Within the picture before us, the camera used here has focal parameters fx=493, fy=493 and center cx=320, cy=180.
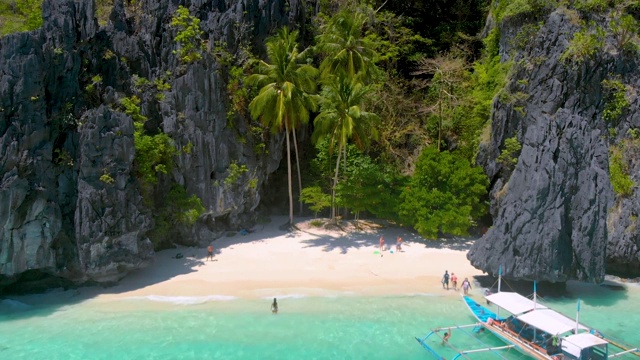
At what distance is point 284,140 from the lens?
33.2m

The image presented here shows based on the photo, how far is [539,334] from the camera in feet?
58.5

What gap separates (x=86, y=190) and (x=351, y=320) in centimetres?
1289

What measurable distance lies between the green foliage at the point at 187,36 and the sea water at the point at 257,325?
13.4 m

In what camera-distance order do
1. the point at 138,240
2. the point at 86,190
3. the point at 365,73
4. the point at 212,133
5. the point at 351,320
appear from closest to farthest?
the point at 351,320, the point at 86,190, the point at 138,240, the point at 212,133, the point at 365,73

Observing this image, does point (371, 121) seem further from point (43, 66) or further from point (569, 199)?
point (43, 66)

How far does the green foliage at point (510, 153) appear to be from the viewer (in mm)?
27172

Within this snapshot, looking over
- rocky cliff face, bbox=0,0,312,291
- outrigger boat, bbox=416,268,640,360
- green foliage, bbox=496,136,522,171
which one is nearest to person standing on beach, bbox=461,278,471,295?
outrigger boat, bbox=416,268,640,360

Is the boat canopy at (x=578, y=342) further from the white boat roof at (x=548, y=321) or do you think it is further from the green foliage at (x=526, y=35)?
the green foliage at (x=526, y=35)

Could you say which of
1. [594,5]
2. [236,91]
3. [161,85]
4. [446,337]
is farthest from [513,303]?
[161,85]

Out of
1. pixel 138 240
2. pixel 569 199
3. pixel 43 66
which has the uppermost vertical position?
pixel 43 66

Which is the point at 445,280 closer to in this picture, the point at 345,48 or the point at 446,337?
the point at 446,337

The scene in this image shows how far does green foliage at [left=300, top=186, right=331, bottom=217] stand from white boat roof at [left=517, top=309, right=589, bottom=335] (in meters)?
14.6

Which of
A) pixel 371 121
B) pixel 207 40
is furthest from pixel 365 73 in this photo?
pixel 207 40

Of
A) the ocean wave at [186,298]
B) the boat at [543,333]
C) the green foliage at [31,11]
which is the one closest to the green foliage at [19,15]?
the green foliage at [31,11]
